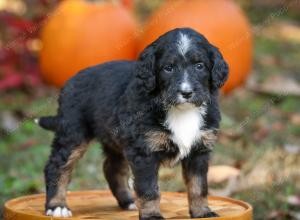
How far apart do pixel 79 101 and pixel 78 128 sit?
233mm

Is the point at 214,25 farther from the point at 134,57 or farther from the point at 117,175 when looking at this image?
the point at 117,175

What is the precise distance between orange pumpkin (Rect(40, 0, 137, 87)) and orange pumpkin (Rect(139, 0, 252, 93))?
0.37 meters

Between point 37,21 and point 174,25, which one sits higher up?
point 37,21

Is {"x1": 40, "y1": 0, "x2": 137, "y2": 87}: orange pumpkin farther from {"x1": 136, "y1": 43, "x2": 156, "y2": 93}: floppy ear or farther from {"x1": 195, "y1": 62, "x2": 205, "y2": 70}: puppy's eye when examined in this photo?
{"x1": 195, "y1": 62, "x2": 205, "y2": 70}: puppy's eye

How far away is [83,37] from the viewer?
10.3m

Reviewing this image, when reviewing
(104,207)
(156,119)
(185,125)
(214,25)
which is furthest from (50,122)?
(214,25)

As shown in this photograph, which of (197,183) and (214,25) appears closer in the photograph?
(197,183)

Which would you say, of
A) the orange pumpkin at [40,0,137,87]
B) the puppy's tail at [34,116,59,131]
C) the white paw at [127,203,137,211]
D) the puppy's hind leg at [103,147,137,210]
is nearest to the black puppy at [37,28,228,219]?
the puppy's tail at [34,116,59,131]

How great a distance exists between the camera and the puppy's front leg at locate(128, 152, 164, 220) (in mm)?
4836

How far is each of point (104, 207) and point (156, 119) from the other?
1379 millimetres

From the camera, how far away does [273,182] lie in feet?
23.9

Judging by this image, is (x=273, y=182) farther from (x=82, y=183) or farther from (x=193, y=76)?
(x=193, y=76)

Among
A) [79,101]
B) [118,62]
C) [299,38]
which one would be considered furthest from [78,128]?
[299,38]

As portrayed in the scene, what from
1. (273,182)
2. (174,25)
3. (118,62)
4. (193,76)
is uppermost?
(174,25)
